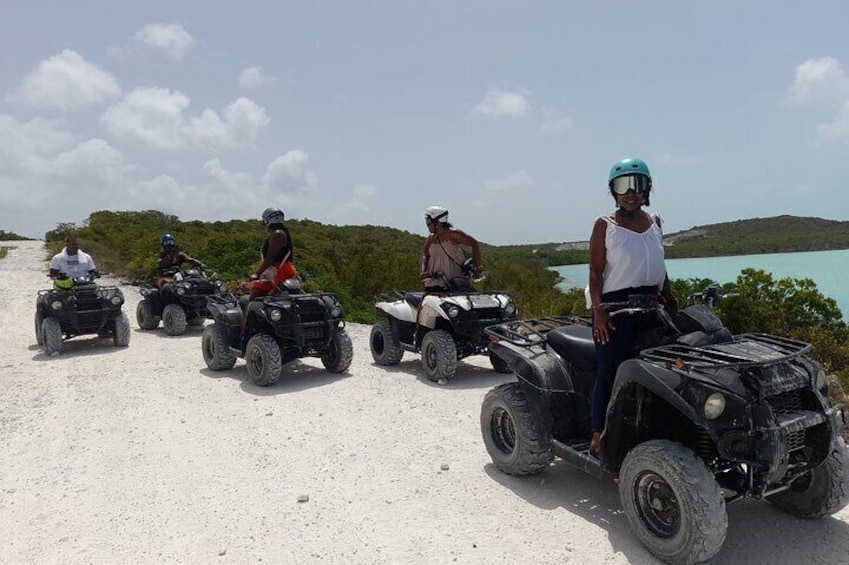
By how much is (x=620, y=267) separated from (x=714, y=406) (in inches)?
41.2

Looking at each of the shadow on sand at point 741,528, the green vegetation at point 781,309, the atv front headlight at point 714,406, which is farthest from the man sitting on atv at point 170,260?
the atv front headlight at point 714,406

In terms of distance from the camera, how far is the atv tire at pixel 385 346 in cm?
905

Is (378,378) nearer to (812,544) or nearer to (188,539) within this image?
(188,539)

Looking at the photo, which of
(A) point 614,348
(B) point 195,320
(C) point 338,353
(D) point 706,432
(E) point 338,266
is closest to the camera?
(D) point 706,432

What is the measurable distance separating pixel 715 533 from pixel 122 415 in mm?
5981

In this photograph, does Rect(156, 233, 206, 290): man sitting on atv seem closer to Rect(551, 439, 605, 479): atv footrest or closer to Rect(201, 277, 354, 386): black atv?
Rect(201, 277, 354, 386): black atv

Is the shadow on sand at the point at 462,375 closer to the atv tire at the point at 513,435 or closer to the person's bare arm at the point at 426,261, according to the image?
the person's bare arm at the point at 426,261

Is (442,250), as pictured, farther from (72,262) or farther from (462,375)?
(72,262)

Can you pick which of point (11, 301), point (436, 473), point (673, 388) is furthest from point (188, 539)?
point (11, 301)

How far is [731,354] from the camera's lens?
3283 mm

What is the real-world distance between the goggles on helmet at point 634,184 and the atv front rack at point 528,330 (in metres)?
1.43

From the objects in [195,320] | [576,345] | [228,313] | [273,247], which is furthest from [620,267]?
[195,320]

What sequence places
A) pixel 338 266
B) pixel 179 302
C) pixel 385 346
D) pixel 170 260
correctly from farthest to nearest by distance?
1. pixel 338 266
2. pixel 170 260
3. pixel 179 302
4. pixel 385 346

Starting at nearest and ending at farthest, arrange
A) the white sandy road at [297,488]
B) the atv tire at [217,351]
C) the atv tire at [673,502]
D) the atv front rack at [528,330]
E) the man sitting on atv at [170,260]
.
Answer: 1. the atv tire at [673,502]
2. the white sandy road at [297,488]
3. the atv front rack at [528,330]
4. the atv tire at [217,351]
5. the man sitting on atv at [170,260]
